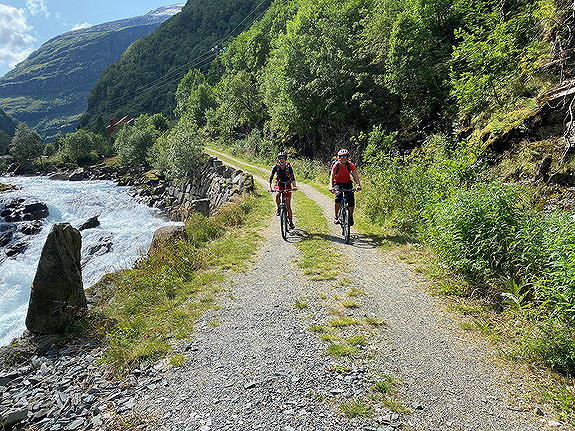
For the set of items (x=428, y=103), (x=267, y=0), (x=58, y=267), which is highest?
(x=267, y=0)

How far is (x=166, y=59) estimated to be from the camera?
13325 centimetres

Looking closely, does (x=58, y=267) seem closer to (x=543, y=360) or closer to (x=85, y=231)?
(x=543, y=360)

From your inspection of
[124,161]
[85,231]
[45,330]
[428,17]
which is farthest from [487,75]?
[124,161]

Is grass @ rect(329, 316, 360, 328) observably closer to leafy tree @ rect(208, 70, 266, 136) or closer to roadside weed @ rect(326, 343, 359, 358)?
roadside weed @ rect(326, 343, 359, 358)

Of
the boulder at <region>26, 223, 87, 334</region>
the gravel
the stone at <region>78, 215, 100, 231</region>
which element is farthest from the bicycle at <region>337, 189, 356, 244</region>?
the stone at <region>78, 215, 100, 231</region>

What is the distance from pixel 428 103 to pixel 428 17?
4755 mm

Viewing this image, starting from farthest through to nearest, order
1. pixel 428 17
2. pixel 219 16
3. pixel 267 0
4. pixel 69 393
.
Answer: pixel 219 16 → pixel 267 0 → pixel 428 17 → pixel 69 393

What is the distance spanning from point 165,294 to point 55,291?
2.39 meters

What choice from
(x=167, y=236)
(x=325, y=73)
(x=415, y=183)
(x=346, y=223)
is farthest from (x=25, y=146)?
(x=415, y=183)

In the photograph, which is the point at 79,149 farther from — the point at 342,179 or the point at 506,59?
the point at 506,59

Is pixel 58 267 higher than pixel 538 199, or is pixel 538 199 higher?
pixel 538 199

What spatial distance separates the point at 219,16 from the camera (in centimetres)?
12862

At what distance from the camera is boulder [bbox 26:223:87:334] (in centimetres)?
668

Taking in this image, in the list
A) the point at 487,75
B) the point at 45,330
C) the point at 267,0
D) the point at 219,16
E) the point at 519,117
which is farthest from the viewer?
the point at 219,16
